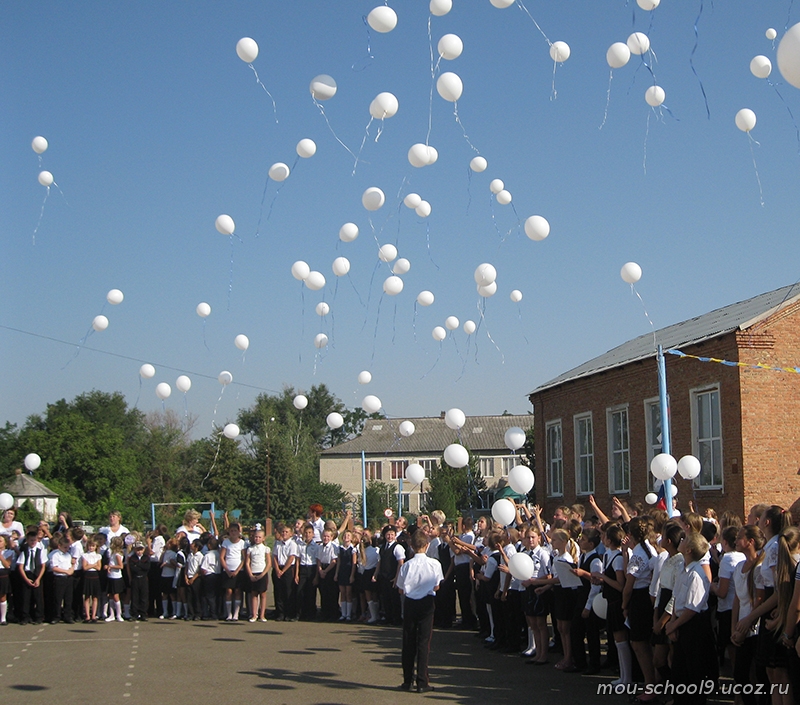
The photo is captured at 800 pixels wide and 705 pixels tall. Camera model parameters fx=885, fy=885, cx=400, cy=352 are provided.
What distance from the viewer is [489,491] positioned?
166 feet

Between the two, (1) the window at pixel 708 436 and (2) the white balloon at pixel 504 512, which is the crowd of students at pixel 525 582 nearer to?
(2) the white balloon at pixel 504 512

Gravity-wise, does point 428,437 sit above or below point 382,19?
below

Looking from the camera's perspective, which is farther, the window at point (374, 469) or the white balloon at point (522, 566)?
the window at point (374, 469)

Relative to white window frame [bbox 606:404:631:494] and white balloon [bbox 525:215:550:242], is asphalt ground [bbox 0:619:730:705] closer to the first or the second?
white balloon [bbox 525:215:550:242]

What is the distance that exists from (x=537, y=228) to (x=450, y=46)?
9.71ft

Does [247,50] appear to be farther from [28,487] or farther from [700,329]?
[28,487]

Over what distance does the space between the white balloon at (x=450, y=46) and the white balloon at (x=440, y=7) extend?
19.0 inches

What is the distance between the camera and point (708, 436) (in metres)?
18.9

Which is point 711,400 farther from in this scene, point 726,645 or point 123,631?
point 123,631

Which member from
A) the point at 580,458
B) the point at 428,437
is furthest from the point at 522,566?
the point at 428,437

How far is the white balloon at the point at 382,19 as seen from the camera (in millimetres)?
10258

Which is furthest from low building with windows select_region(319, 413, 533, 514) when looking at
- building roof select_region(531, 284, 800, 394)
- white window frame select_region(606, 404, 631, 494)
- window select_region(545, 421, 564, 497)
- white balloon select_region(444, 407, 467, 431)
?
white balloon select_region(444, 407, 467, 431)

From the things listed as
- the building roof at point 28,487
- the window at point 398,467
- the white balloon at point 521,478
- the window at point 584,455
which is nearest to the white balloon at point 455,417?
the white balloon at point 521,478

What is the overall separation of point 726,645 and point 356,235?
8.50 m
